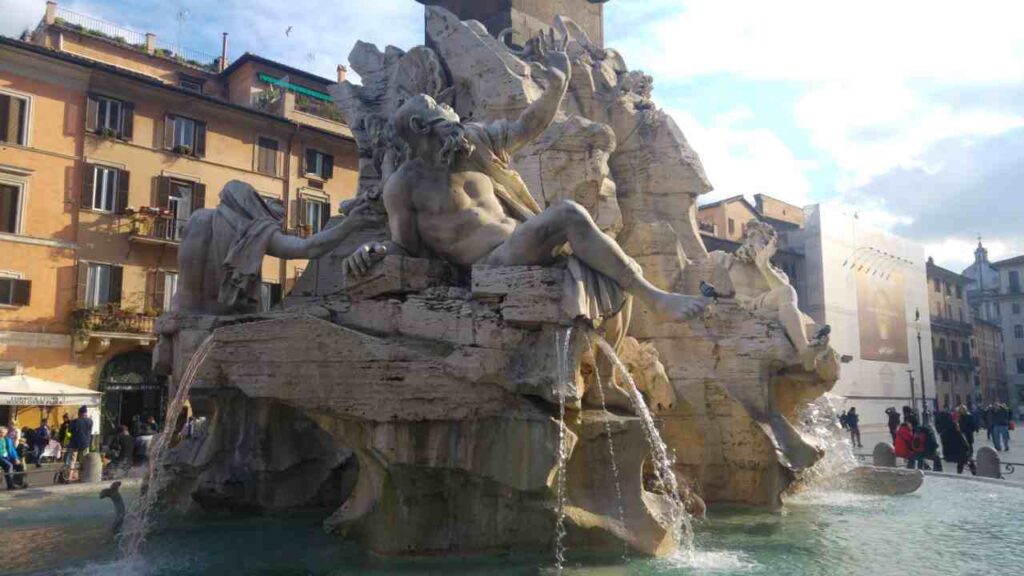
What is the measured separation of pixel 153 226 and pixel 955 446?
21.7 meters

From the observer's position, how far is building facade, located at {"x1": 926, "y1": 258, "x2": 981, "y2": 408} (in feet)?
170

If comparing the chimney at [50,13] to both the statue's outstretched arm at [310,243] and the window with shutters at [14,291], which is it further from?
the statue's outstretched arm at [310,243]

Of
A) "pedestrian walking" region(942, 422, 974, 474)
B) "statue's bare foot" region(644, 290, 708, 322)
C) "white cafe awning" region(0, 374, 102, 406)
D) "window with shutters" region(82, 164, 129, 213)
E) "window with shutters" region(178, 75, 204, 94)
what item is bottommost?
"pedestrian walking" region(942, 422, 974, 474)

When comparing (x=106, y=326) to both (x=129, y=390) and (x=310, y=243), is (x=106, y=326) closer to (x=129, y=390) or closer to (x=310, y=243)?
(x=129, y=390)

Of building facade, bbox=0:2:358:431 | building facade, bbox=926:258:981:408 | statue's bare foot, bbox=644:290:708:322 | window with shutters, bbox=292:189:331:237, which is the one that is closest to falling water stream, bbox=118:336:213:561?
statue's bare foot, bbox=644:290:708:322

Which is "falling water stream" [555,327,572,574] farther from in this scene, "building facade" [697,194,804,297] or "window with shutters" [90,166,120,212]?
"building facade" [697,194,804,297]

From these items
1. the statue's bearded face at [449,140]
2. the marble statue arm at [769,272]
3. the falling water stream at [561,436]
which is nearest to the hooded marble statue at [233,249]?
the statue's bearded face at [449,140]

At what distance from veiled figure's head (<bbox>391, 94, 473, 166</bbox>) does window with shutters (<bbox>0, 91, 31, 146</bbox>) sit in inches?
851

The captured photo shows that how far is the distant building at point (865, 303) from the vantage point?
32969 mm

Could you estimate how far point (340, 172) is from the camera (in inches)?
1184

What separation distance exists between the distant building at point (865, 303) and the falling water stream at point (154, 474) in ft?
93.2

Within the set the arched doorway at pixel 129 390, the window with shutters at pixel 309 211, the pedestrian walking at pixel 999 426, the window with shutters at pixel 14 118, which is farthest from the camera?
the window with shutters at pixel 309 211

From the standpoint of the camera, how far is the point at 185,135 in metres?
26.8

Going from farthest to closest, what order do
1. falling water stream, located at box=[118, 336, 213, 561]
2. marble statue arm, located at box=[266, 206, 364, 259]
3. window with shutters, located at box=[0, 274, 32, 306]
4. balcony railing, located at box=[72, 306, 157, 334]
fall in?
1. balcony railing, located at box=[72, 306, 157, 334]
2. window with shutters, located at box=[0, 274, 32, 306]
3. marble statue arm, located at box=[266, 206, 364, 259]
4. falling water stream, located at box=[118, 336, 213, 561]
